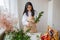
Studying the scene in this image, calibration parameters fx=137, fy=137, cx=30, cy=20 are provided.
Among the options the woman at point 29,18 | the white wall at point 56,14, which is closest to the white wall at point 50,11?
the white wall at point 56,14

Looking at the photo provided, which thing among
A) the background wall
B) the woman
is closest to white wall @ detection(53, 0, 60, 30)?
the background wall

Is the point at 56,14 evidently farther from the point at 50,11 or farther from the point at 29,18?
the point at 29,18

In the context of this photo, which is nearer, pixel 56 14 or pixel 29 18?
pixel 29 18

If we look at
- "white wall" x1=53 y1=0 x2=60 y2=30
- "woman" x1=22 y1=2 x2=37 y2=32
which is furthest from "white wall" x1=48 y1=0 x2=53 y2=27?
"woman" x1=22 y1=2 x2=37 y2=32

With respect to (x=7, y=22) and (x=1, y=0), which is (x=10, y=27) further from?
(x=1, y=0)

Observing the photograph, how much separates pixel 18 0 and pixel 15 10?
0.13 m

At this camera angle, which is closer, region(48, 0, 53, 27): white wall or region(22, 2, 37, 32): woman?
region(22, 2, 37, 32): woman

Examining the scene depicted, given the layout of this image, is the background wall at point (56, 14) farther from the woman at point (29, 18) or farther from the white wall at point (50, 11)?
the woman at point (29, 18)

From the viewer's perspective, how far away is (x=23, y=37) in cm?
99

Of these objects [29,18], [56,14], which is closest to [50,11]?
[56,14]

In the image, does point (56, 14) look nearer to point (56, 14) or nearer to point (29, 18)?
point (56, 14)

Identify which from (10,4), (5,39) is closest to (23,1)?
(10,4)

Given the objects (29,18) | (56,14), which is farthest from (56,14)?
(29,18)

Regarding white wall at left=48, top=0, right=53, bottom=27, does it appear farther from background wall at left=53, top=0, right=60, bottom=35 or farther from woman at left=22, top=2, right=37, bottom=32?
woman at left=22, top=2, right=37, bottom=32
